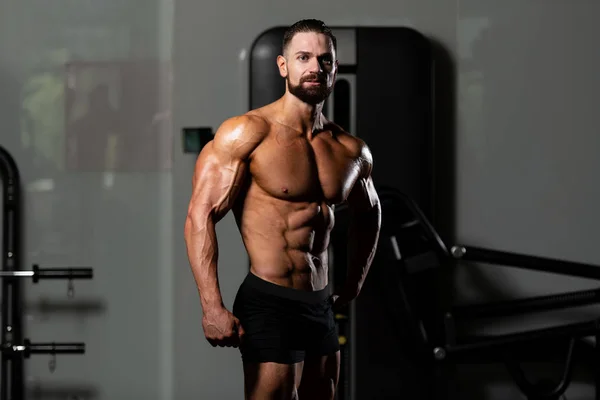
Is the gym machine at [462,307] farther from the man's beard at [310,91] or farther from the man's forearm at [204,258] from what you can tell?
the man's forearm at [204,258]

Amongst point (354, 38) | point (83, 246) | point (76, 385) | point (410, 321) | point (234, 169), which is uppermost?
point (354, 38)

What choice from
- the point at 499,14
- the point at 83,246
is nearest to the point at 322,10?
the point at 499,14

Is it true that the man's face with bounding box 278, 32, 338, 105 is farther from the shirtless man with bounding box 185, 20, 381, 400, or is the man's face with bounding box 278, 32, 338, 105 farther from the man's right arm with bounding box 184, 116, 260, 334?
Result: the man's right arm with bounding box 184, 116, 260, 334

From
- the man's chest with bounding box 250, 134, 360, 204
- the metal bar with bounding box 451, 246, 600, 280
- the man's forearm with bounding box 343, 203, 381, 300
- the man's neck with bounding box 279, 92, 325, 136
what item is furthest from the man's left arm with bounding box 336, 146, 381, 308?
the metal bar with bounding box 451, 246, 600, 280

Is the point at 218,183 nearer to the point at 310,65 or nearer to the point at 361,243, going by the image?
the point at 310,65

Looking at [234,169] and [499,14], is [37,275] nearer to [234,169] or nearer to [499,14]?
[234,169]

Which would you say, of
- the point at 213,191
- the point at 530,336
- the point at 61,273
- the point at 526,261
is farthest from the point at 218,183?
the point at 530,336

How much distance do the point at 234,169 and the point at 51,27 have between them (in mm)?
1564

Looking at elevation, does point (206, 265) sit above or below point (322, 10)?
below

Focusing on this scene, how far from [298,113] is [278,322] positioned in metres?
0.50

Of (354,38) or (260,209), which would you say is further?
(354,38)

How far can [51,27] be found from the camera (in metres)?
3.33

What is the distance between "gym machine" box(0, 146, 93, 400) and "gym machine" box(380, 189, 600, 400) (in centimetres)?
109

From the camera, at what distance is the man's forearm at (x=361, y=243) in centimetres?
235
